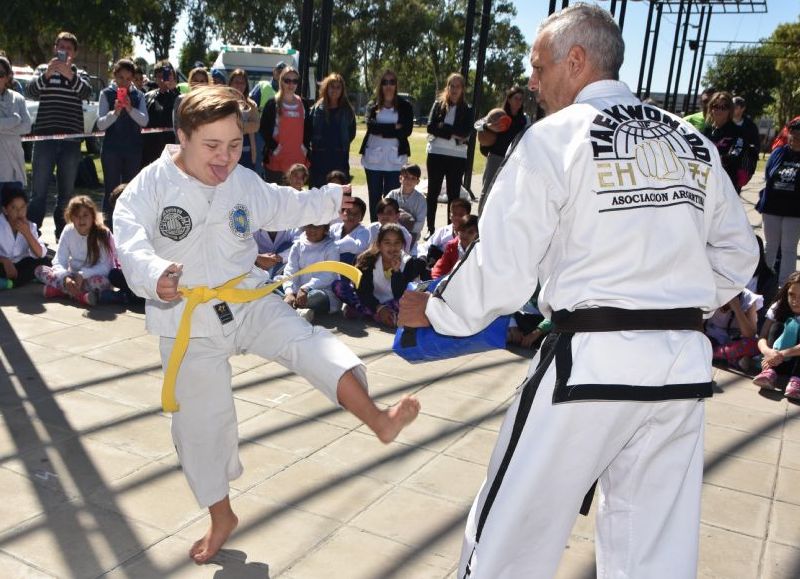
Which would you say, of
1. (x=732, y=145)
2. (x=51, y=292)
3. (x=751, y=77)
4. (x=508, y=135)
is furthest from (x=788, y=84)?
(x=51, y=292)

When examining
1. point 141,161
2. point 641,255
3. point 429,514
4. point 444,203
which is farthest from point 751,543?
point 444,203

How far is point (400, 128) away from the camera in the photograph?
10062 mm

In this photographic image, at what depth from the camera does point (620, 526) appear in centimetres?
255

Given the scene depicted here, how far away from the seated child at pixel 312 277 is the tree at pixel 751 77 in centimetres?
5946

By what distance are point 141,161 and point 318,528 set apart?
24.9 feet

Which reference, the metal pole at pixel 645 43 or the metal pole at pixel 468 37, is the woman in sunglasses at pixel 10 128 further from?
the metal pole at pixel 645 43

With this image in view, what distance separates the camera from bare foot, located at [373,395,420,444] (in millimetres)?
3057

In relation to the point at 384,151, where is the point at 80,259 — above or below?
below

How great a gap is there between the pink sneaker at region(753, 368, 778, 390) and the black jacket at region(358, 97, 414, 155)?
194 inches

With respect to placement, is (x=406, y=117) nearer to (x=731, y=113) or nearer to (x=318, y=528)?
(x=731, y=113)

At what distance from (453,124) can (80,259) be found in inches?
186

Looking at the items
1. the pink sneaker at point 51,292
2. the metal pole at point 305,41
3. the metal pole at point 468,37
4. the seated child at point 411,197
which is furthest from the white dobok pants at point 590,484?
the metal pole at point 468,37

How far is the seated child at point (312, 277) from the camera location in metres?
7.60

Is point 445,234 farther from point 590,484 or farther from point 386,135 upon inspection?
point 590,484
